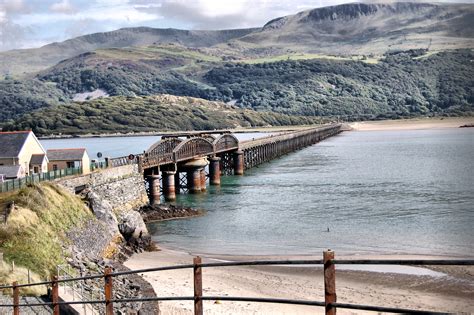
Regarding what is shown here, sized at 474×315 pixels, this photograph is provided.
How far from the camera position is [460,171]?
293ft

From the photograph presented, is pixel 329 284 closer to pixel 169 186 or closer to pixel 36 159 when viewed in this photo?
pixel 36 159

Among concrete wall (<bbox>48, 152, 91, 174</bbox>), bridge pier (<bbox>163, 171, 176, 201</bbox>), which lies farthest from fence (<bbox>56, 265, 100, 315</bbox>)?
bridge pier (<bbox>163, 171, 176, 201</bbox>)

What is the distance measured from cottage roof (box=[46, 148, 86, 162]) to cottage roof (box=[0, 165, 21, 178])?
4348 millimetres

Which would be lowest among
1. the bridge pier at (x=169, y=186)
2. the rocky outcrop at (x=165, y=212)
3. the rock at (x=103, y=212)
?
the rocky outcrop at (x=165, y=212)

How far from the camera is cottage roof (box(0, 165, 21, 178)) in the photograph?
4527 cm

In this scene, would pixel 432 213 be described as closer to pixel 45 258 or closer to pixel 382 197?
pixel 382 197

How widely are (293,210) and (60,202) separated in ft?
84.5

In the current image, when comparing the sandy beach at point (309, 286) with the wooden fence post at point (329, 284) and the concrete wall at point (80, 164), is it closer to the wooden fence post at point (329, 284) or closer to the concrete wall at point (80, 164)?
the concrete wall at point (80, 164)

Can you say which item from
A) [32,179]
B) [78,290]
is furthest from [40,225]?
[32,179]

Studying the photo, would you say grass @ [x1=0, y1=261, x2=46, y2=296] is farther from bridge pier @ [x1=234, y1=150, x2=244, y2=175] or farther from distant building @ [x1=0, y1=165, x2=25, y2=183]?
bridge pier @ [x1=234, y1=150, x2=244, y2=175]

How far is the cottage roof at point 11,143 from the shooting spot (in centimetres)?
4803

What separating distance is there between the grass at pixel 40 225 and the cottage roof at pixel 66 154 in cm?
1030

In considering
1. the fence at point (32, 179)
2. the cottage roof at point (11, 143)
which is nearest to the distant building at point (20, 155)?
the cottage roof at point (11, 143)

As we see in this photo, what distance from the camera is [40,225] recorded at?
30906 mm
